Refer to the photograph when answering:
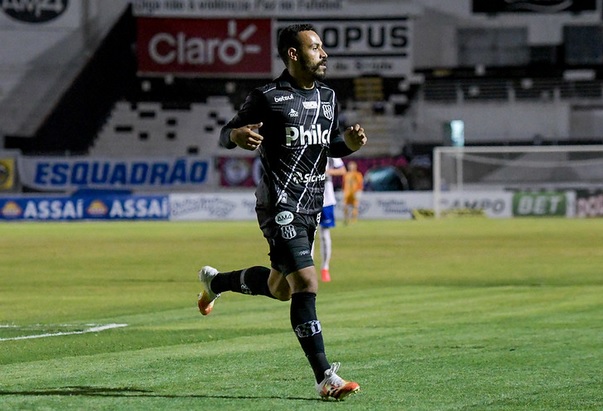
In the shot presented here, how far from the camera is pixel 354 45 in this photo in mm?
57562

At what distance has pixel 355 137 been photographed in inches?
317

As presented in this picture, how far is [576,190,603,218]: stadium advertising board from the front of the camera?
4700cm

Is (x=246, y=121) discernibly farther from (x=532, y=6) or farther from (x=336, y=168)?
(x=532, y=6)

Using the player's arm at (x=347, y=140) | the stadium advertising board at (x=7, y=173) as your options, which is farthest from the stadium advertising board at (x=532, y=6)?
the player's arm at (x=347, y=140)

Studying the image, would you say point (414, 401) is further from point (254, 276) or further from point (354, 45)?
point (354, 45)

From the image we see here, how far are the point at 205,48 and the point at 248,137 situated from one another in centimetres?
5051

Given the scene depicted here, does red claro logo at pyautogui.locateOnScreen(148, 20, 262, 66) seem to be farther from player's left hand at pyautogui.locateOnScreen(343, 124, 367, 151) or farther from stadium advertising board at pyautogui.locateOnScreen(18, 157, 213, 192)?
player's left hand at pyautogui.locateOnScreen(343, 124, 367, 151)

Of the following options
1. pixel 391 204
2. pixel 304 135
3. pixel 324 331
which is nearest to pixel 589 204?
pixel 391 204

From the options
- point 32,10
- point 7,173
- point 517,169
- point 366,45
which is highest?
point 32,10

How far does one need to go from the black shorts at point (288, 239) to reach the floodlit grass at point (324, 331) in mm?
806

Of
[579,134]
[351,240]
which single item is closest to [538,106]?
[579,134]

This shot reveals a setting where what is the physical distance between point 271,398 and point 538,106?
166 feet

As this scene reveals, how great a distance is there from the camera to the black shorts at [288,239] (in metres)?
7.71

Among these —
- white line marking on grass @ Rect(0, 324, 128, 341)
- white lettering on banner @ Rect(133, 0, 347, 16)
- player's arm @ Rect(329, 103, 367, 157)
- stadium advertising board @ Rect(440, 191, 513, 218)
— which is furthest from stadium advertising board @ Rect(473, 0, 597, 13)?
player's arm @ Rect(329, 103, 367, 157)
